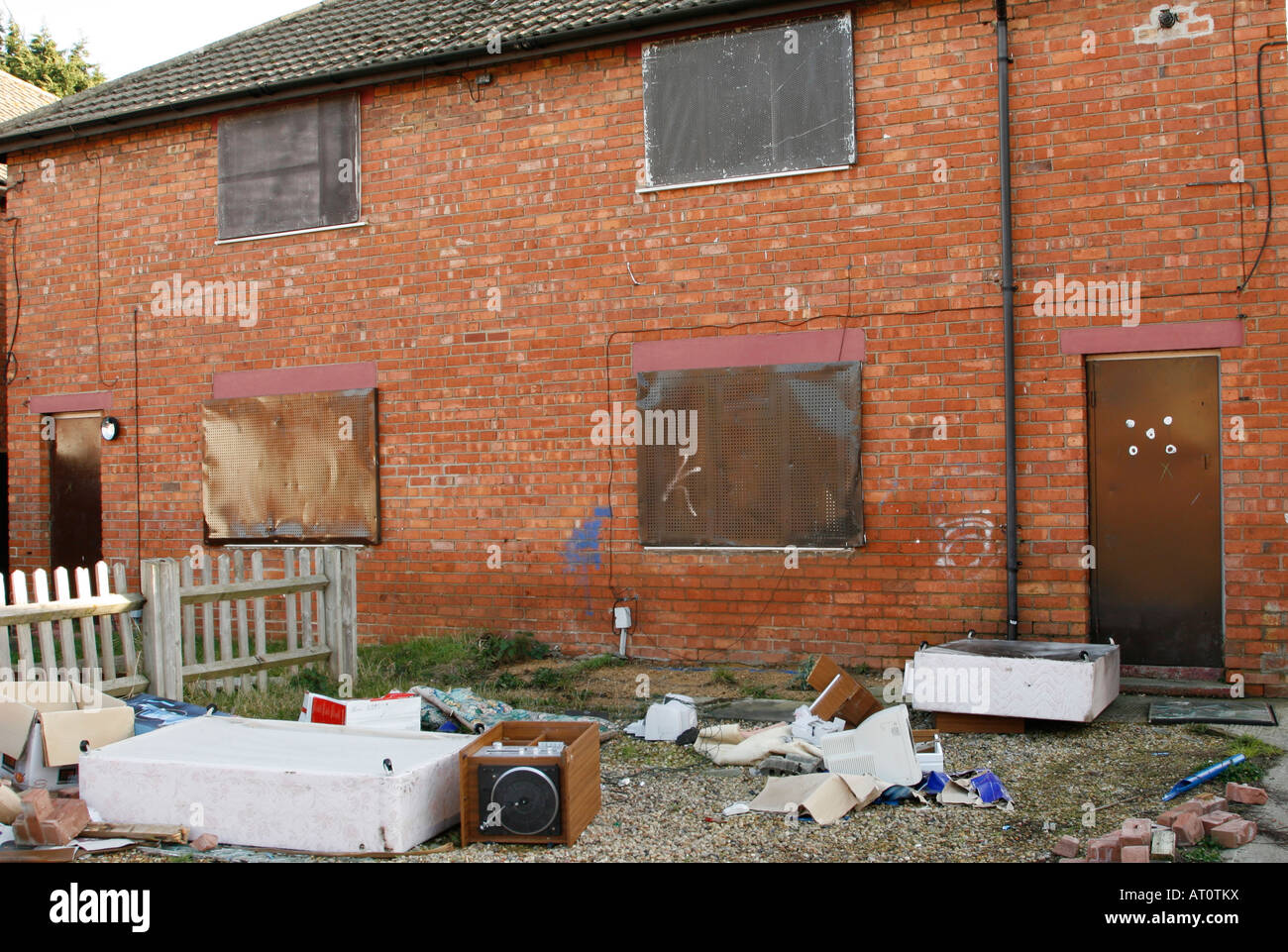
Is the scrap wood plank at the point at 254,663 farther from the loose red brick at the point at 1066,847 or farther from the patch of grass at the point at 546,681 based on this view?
the loose red brick at the point at 1066,847

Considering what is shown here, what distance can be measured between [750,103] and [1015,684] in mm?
5194

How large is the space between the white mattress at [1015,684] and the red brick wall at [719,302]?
1.28m

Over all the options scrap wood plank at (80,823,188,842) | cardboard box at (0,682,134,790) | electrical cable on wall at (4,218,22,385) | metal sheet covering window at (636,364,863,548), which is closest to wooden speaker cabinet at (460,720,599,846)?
scrap wood plank at (80,823,188,842)

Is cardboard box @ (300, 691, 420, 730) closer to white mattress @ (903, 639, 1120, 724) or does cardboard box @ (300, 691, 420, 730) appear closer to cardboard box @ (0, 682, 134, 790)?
cardboard box @ (0, 682, 134, 790)

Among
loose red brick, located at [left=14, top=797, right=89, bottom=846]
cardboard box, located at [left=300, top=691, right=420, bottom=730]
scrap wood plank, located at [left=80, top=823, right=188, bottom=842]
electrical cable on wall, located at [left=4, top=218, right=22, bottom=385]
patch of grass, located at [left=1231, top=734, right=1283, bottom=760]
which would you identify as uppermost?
electrical cable on wall, located at [left=4, top=218, right=22, bottom=385]

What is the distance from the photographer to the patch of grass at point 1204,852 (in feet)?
15.2

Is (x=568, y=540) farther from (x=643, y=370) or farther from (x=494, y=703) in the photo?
(x=494, y=703)

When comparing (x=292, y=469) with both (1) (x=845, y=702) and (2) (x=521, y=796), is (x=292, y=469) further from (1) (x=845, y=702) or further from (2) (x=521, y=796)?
(2) (x=521, y=796)

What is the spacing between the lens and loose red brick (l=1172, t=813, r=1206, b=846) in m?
4.77

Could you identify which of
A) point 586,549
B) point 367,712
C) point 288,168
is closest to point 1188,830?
point 367,712

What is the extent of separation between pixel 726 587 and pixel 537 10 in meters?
5.71

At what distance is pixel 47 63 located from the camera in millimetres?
29344

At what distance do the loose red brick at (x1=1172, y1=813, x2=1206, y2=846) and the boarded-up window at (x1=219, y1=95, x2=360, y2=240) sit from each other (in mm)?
8836

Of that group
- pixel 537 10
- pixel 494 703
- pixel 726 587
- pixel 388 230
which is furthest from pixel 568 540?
pixel 537 10
